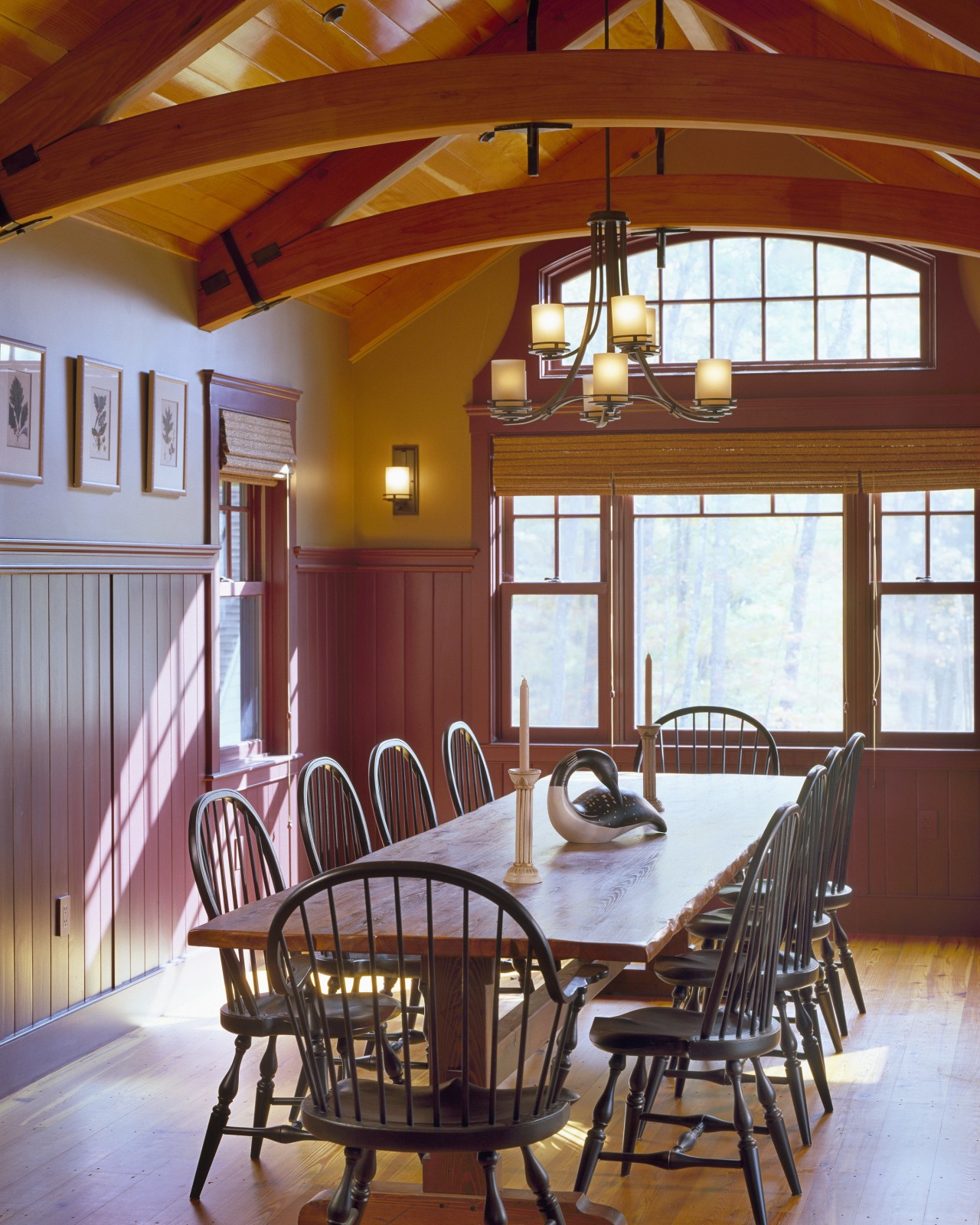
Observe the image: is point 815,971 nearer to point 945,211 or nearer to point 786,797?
point 786,797

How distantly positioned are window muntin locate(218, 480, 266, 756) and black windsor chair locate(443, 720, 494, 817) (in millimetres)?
901

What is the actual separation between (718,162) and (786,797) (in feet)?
10.2

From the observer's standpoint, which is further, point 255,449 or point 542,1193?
point 255,449

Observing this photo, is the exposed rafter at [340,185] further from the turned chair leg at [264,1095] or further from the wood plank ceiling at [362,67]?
the turned chair leg at [264,1095]

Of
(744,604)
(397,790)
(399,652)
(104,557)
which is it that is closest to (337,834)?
(397,790)

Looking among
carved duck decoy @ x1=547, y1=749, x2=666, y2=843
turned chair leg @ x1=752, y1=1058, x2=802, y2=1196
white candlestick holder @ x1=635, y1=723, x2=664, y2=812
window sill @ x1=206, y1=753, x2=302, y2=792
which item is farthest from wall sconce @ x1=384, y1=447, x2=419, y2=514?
turned chair leg @ x1=752, y1=1058, x2=802, y2=1196

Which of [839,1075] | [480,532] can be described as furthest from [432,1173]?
[480,532]

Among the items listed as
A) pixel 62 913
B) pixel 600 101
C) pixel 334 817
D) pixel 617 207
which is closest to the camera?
pixel 600 101

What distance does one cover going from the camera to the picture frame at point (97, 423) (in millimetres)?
4523

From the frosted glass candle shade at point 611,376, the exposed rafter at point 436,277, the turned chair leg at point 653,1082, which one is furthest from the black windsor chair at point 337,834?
the exposed rafter at point 436,277

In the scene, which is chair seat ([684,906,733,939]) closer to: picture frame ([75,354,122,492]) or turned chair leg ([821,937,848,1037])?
turned chair leg ([821,937,848,1037])

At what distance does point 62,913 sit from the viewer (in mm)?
4391

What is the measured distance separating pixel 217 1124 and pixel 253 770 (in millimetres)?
2259

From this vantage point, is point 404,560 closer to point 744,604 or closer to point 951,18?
point 744,604
